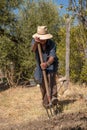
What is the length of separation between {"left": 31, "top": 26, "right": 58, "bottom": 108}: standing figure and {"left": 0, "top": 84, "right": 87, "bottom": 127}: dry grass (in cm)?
54

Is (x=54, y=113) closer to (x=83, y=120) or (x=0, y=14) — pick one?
(x=83, y=120)

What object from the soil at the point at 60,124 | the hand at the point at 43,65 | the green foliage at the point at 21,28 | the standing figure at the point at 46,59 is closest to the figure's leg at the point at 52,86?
the standing figure at the point at 46,59

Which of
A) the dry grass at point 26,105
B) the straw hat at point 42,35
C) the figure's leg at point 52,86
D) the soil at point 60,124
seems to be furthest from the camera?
the dry grass at point 26,105

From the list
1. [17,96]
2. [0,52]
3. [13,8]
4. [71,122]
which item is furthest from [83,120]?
[13,8]

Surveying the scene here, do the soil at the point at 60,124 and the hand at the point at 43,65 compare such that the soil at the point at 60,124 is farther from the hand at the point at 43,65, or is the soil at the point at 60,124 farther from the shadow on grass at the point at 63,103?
the shadow on grass at the point at 63,103

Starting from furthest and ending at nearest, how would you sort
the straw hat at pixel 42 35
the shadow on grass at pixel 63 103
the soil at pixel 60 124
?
the shadow on grass at pixel 63 103 → the straw hat at pixel 42 35 → the soil at pixel 60 124

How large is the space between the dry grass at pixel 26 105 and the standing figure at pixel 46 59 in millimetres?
539

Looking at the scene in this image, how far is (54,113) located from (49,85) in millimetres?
645

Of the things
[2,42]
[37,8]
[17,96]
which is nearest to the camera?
[17,96]

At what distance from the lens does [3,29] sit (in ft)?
47.0

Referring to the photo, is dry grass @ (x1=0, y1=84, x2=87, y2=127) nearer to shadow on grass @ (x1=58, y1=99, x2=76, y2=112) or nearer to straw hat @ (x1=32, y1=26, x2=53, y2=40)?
shadow on grass @ (x1=58, y1=99, x2=76, y2=112)

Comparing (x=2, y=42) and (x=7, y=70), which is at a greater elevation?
(x=2, y=42)

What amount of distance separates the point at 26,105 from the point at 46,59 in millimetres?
2192

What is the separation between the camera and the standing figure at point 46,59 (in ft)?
26.2
